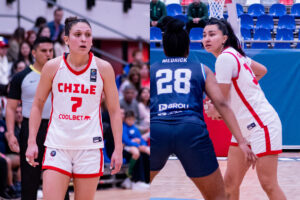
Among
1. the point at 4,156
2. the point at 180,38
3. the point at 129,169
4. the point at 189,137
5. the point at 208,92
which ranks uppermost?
the point at 180,38

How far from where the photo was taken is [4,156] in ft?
23.6

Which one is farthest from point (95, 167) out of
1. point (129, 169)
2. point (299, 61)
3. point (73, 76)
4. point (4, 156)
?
point (299, 61)

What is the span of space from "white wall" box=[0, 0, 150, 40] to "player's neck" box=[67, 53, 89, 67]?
326 inches

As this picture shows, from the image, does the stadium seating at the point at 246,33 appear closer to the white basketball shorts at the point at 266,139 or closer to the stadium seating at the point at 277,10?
the stadium seating at the point at 277,10

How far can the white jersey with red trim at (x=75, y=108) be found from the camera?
3428 millimetres

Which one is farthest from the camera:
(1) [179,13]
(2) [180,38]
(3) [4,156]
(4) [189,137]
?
(1) [179,13]

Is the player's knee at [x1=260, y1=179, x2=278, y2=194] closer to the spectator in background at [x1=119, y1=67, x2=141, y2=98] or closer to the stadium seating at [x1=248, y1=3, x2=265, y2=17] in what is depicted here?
the spectator in background at [x1=119, y1=67, x2=141, y2=98]

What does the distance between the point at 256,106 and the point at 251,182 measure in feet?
11.5

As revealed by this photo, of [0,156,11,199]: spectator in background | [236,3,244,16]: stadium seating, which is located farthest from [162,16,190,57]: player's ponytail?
[236,3,244,16]: stadium seating

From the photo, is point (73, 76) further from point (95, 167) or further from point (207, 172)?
point (207, 172)

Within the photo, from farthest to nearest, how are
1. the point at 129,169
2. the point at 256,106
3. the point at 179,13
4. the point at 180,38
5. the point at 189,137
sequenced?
the point at 179,13 → the point at 129,169 → the point at 256,106 → the point at 180,38 → the point at 189,137

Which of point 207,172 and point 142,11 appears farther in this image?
point 142,11

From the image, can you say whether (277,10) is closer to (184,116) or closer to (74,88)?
(184,116)

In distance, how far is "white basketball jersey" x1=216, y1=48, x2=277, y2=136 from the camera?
395 cm
